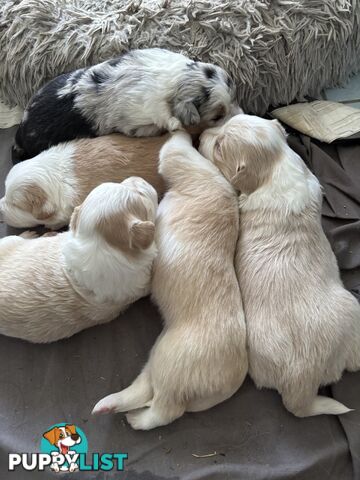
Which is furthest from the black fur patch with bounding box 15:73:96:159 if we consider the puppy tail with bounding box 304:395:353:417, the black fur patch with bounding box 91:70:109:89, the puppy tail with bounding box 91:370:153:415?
the puppy tail with bounding box 304:395:353:417

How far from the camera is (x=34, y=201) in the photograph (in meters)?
1.84

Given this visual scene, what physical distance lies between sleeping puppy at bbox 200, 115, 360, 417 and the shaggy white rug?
0.47 metres

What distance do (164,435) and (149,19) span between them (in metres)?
1.61

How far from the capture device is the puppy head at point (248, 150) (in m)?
1.68

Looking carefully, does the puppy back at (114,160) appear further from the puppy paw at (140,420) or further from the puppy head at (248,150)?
the puppy paw at (140,420)

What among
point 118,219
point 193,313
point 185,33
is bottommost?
point 193,313

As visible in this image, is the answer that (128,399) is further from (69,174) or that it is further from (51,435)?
(69,174)

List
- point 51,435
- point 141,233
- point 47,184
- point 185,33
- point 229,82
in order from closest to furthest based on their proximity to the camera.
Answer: point 141,233
point 51,435
point 47,184
point 229,82
point 185,33

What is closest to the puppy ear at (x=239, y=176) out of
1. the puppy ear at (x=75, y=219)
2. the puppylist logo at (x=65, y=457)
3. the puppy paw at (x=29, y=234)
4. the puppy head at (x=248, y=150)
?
the puppy head at (x=248, y=150)

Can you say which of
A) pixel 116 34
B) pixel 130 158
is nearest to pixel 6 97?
pixel 116 34

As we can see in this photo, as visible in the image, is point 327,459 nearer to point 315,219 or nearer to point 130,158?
point 315,219

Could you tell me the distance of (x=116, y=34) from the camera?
2.03m

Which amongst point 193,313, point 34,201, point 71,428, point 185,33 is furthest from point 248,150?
point 71,428

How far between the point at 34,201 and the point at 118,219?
47 cm
